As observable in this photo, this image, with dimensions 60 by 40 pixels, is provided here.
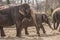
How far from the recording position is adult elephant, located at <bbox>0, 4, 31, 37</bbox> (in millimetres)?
7906

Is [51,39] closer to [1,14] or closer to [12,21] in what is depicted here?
[12,21]

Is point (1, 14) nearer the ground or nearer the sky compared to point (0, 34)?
nearer the sky

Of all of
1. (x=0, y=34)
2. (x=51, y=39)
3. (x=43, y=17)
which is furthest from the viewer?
(x=43, y=17)

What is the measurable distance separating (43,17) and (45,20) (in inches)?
6.8

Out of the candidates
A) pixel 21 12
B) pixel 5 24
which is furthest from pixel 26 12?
pixel 5 24

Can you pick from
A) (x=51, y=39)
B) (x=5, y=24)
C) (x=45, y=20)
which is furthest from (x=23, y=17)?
(x=45, y=20)

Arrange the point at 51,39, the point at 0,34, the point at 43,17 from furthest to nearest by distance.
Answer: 1. the point at 43,17
2. the point at 0,34
3. the point at 51,39

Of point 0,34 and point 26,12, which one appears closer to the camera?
point 26,12

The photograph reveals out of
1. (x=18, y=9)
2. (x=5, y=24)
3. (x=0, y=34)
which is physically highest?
(x=18, y=9)

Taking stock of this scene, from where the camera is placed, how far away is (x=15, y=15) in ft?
26.0

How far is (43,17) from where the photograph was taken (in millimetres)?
9586

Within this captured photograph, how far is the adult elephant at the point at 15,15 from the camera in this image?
25.9ft

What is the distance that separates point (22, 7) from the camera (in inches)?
315

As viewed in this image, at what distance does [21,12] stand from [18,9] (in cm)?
21
